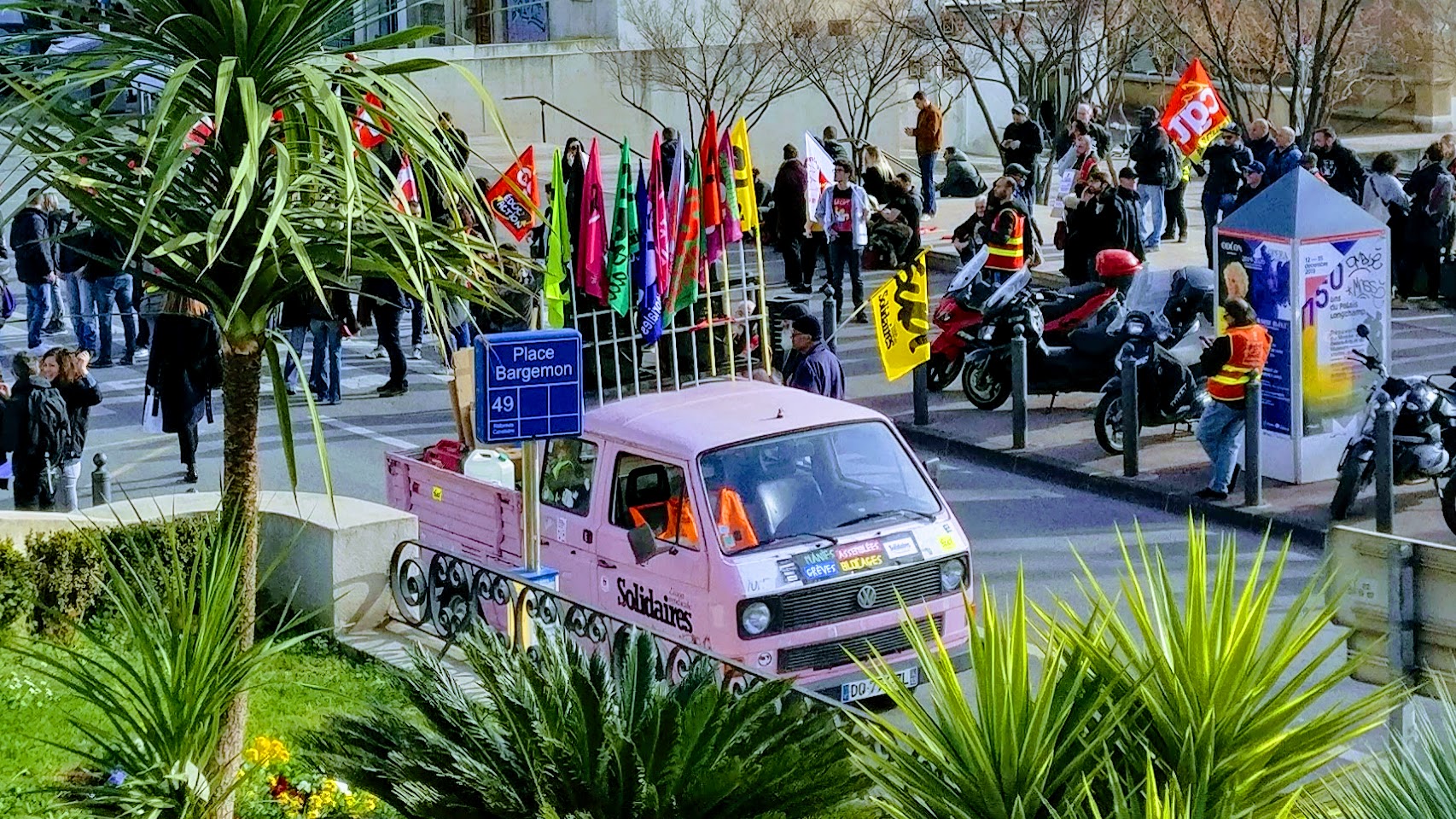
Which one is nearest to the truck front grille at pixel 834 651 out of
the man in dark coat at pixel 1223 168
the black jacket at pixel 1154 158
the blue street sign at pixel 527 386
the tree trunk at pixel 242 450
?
the blue street sign at pixel 527 386

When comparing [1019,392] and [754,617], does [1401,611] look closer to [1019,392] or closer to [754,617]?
[754,617]

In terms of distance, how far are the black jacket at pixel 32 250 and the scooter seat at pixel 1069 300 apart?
9.99m

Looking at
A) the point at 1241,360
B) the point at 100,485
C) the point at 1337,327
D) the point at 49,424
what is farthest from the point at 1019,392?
the point at 49,424

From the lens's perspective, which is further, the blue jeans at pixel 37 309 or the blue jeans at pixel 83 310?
the blue jeans at pixel 37 309

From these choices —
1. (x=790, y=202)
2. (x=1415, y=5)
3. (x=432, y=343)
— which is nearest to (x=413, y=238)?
(x=432, y=343)

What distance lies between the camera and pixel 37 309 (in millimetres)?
22094

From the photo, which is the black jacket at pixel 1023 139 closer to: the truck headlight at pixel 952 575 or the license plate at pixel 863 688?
the truck headlight at pixel 952 575

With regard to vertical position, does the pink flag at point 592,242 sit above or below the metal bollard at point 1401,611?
above

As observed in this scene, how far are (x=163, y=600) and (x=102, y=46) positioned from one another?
6.43 feet

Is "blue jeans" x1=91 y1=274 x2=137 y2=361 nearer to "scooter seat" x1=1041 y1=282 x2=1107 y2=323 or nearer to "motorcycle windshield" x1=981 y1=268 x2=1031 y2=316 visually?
"motorcycle windshield" x1=981 y1=268 x2=1031 y2=316

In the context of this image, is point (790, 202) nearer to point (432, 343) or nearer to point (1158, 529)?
point (432, 343)

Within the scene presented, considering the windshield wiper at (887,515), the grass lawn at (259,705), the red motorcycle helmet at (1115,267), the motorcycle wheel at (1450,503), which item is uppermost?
the red motorcycle helmet at (1115,267)

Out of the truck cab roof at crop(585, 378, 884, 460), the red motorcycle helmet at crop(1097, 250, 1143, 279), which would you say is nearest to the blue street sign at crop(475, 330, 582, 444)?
the truck cab roof at crop(585, 378, 884, 460)

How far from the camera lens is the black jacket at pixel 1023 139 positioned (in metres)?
28.2
